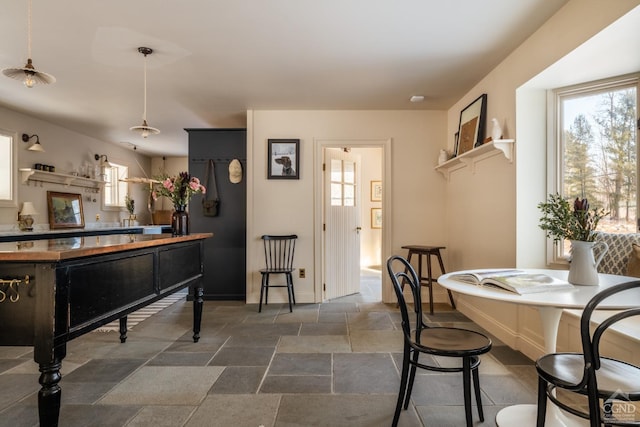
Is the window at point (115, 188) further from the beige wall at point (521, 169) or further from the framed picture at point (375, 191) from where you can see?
the beige wall at point (521, 169)

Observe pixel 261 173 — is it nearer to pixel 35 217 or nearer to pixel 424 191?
pixel 424 191

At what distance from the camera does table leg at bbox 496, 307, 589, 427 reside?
163 centimetres

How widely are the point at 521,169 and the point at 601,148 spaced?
0.51m

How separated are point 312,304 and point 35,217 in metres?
4.21

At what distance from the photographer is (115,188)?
6.89 metres

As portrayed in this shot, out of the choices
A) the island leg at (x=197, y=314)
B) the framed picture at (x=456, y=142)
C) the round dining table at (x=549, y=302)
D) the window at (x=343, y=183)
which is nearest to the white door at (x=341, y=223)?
the window at (x=343, y=183)

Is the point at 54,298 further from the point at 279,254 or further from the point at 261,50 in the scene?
the point at 279,254

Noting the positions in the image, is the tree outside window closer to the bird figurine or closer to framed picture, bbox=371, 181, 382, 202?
the bird figurine

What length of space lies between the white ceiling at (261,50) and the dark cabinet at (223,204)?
420 millimetres

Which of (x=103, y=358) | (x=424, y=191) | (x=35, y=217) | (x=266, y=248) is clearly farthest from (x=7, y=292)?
(x=35, y=217)

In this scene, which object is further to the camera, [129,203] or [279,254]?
[129,203]

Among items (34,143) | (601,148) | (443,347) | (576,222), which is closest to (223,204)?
(34,143)

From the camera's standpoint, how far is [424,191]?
433 cm

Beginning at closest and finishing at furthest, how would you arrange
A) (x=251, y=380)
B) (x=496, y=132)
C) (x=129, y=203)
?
(x=251, y=380)
(x=496, y=132)
(x=129, y=203)
